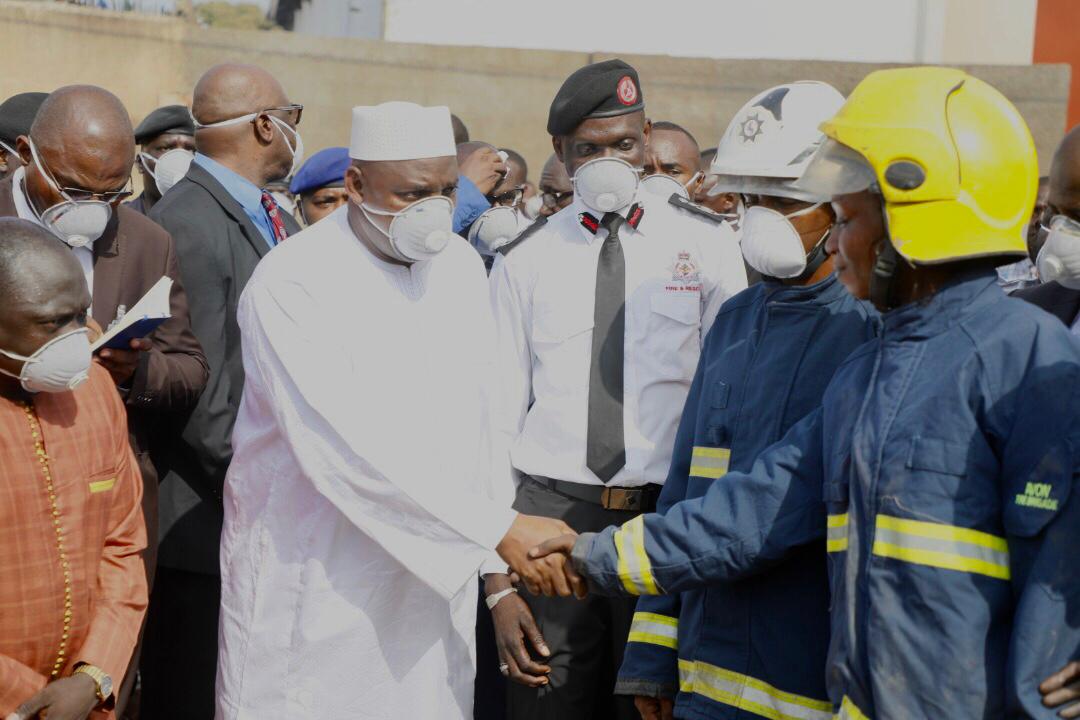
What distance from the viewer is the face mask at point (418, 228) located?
3.71 meters

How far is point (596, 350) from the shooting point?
4371 mm

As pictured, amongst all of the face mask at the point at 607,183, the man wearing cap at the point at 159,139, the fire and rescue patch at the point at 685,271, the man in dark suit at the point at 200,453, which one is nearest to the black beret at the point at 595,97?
the face mask at the point at 607,183

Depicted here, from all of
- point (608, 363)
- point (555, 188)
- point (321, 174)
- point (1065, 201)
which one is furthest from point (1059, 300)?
point (321, 174)

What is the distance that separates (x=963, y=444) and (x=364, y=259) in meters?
1.89

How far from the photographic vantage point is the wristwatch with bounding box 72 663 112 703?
3406 mm

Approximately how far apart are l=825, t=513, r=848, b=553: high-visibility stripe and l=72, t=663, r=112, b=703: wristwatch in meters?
1.94

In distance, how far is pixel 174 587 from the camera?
4625mm

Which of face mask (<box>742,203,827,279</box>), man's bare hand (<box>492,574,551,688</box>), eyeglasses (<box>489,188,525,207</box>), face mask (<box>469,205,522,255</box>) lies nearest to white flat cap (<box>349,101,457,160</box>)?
face mask (<box>742,203,827,279</box>)

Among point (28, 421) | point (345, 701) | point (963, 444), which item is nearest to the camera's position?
point (963, 444)

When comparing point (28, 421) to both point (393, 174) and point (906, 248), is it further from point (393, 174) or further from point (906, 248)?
point (906, 248)

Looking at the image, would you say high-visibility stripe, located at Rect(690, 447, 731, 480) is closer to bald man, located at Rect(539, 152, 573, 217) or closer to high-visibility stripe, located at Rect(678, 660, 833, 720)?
high-visibility stripe, located at Rect(678, 660, 833, 720)

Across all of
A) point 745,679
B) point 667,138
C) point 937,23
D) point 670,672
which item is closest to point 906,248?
point 745,679

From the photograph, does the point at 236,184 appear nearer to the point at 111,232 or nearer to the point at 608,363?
the point at 111,232

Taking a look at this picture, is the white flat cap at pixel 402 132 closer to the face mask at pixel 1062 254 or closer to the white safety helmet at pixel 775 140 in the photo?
the white safety helmet at pixel 775 140
